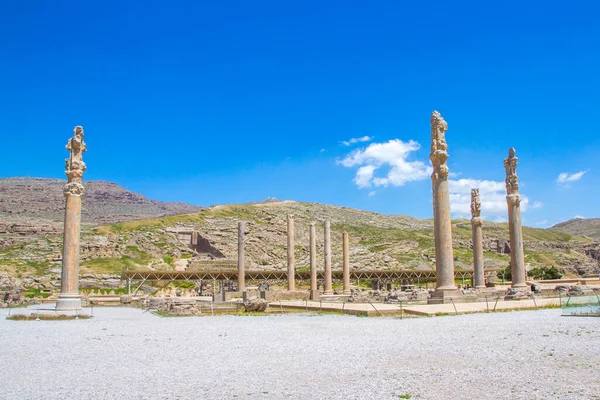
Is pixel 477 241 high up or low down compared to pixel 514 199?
down

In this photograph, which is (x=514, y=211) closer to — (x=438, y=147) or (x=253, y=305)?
(x=438, y=147)

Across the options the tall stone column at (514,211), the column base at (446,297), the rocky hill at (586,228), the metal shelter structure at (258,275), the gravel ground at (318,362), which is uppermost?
the rocky hill at (586,228)

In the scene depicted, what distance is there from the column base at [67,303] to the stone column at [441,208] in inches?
627

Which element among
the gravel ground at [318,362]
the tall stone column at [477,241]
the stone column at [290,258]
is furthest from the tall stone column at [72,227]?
the tall stone column at [477,241]

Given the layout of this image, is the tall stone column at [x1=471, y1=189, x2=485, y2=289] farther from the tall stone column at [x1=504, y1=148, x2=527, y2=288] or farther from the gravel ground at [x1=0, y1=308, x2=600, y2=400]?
the gravel ground at [x1=0, y1=308, x2=600, y2=400]

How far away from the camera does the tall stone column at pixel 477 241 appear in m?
32.4

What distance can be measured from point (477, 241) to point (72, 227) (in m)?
23.6

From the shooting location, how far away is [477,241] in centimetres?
3322

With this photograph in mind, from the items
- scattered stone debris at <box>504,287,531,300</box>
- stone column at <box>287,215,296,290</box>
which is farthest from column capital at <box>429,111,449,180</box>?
stone column at <box>287,215,296,290</box>

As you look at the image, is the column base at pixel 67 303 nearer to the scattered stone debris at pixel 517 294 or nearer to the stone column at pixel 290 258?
the scattered stone debris at pixel 517 294

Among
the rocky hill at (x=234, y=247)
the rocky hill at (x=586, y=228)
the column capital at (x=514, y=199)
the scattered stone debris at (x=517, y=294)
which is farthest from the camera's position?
the rocky hill at (x=586, y=228)

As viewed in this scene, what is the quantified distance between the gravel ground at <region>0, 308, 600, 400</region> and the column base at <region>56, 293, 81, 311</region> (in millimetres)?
7315

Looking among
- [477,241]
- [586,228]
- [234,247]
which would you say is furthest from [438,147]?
[586,228]

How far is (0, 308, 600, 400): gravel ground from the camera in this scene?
23.6 feet
